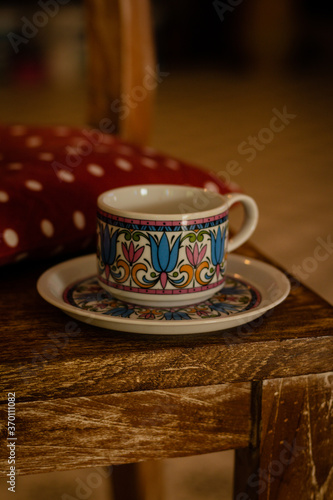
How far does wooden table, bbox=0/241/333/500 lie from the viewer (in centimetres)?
36

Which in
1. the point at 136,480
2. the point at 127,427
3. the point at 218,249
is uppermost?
the point at 218,249

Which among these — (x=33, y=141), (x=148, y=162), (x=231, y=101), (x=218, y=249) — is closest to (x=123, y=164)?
(x=148, y=162)

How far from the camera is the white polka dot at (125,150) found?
68cm

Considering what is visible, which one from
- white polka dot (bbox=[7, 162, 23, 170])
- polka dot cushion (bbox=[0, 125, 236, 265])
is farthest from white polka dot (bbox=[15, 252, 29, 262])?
white polka dot (bbox=[7, 162, 23, 170])

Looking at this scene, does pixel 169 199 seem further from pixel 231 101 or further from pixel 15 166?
pixel 231 101

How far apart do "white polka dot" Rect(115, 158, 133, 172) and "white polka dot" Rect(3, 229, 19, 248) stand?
0.15 metres

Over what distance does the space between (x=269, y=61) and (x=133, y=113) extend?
414 centimetres

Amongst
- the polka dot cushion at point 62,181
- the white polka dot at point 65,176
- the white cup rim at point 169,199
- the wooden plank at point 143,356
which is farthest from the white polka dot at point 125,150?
the wooden plank at point 143,356

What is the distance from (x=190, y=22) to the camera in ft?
16.6

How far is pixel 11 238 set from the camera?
52 centimetres

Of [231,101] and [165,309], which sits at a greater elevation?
[165,309]

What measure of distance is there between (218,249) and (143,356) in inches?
4.0

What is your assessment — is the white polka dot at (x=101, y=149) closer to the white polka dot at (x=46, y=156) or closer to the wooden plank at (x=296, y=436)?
the white polka dot at (x=46, y=156)

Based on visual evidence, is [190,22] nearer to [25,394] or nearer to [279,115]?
[279,115]
